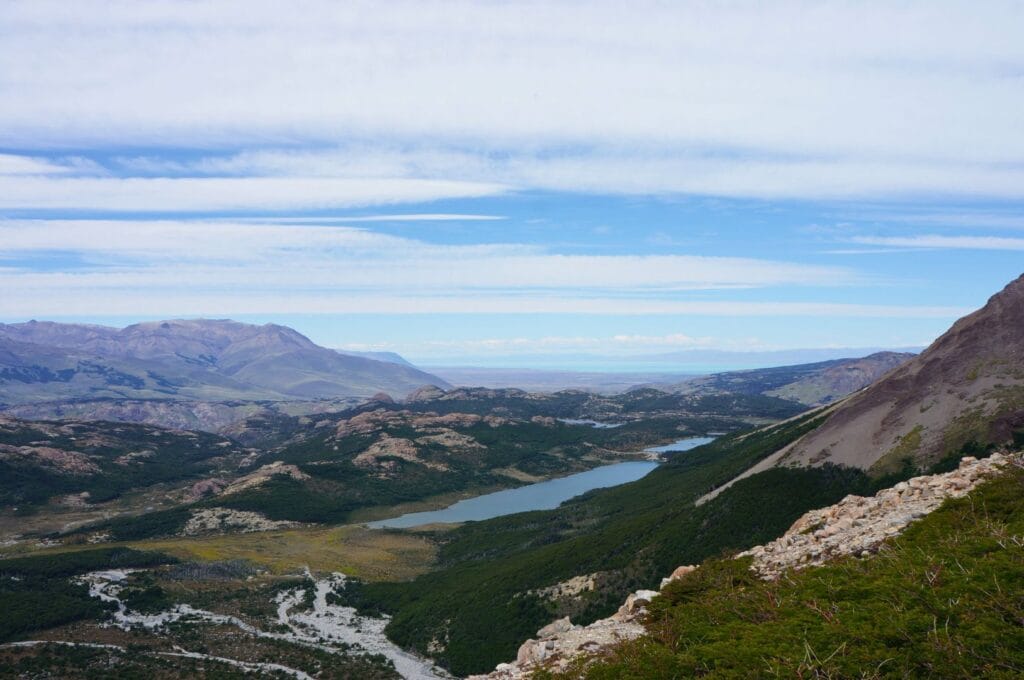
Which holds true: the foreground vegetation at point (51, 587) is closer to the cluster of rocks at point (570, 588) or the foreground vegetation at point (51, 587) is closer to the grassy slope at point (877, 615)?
the cluster of rocks at point (570, 588)

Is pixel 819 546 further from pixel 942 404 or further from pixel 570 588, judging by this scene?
pixel 942 404

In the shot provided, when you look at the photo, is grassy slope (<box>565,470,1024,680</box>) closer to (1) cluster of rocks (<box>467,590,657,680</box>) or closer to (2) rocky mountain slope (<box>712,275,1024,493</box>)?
(1) cluster of rocks (<box>467,590,657,680</box>)

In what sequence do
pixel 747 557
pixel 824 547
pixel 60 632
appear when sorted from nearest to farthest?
pixel 824 547 → pixel 747 557 → pixel 60 632

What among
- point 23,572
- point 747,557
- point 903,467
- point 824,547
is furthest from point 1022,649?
point 23,572

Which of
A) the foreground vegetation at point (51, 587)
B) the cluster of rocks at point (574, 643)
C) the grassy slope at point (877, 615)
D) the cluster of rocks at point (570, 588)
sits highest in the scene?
the grassy slope at point (877, 615)

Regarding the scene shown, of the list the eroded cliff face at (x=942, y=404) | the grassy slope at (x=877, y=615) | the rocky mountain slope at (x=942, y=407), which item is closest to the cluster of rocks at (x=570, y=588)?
the rocky mountain slope at (x=942, y=407)

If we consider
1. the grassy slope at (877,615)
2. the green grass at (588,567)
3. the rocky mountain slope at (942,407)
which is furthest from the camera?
the rocky mountain slope at (942,407)

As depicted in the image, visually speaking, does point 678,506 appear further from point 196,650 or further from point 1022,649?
point 1022,649

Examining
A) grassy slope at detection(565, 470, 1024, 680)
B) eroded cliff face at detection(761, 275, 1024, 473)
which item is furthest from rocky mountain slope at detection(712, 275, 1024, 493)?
grassy slope at detection(565, 470, 1024, 680)
